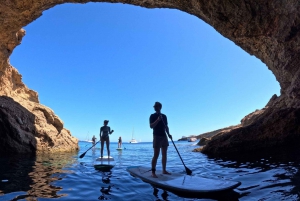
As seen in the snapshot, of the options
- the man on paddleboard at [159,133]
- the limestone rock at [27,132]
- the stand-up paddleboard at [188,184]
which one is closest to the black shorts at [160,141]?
the man on paddleboard at [159,133]

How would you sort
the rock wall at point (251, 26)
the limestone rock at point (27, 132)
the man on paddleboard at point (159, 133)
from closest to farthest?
the man on paddleboard at point (159, 133)
the limestone rock at point (27, 132)
the rock wall at point (251, 26)

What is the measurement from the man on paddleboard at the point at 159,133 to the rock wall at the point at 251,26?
735 cm

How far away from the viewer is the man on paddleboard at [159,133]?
6598mm

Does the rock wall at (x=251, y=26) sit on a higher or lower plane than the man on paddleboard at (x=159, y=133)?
higher

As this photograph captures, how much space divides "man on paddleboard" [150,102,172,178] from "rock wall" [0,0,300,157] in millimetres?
7346

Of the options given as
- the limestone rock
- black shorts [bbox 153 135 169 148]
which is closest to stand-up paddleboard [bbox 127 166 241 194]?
black shorts [bbox 153 135 169 148]

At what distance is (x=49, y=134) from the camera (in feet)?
57.2

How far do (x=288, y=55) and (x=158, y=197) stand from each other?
593 inches

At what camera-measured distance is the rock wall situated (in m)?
14.6

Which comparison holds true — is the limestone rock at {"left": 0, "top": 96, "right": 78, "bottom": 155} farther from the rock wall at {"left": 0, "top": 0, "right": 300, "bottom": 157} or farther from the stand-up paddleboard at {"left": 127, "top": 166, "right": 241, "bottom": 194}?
the stand-up paddleboard at {"left": 127, "top": 166, "right": 241, "bottom": 194}

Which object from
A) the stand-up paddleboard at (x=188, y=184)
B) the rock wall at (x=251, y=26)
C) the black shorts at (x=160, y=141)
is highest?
the rock wall at (x=251, y=26)

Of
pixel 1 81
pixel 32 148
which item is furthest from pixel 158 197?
pixel 1 81

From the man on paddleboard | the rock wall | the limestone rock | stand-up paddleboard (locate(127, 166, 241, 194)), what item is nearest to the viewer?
stand-up paddleboard (locate(127, 166, 241, 194))

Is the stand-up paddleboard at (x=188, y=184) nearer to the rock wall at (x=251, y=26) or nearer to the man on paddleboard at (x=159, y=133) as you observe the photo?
the man on paddleboard at (x=159, y=133)
